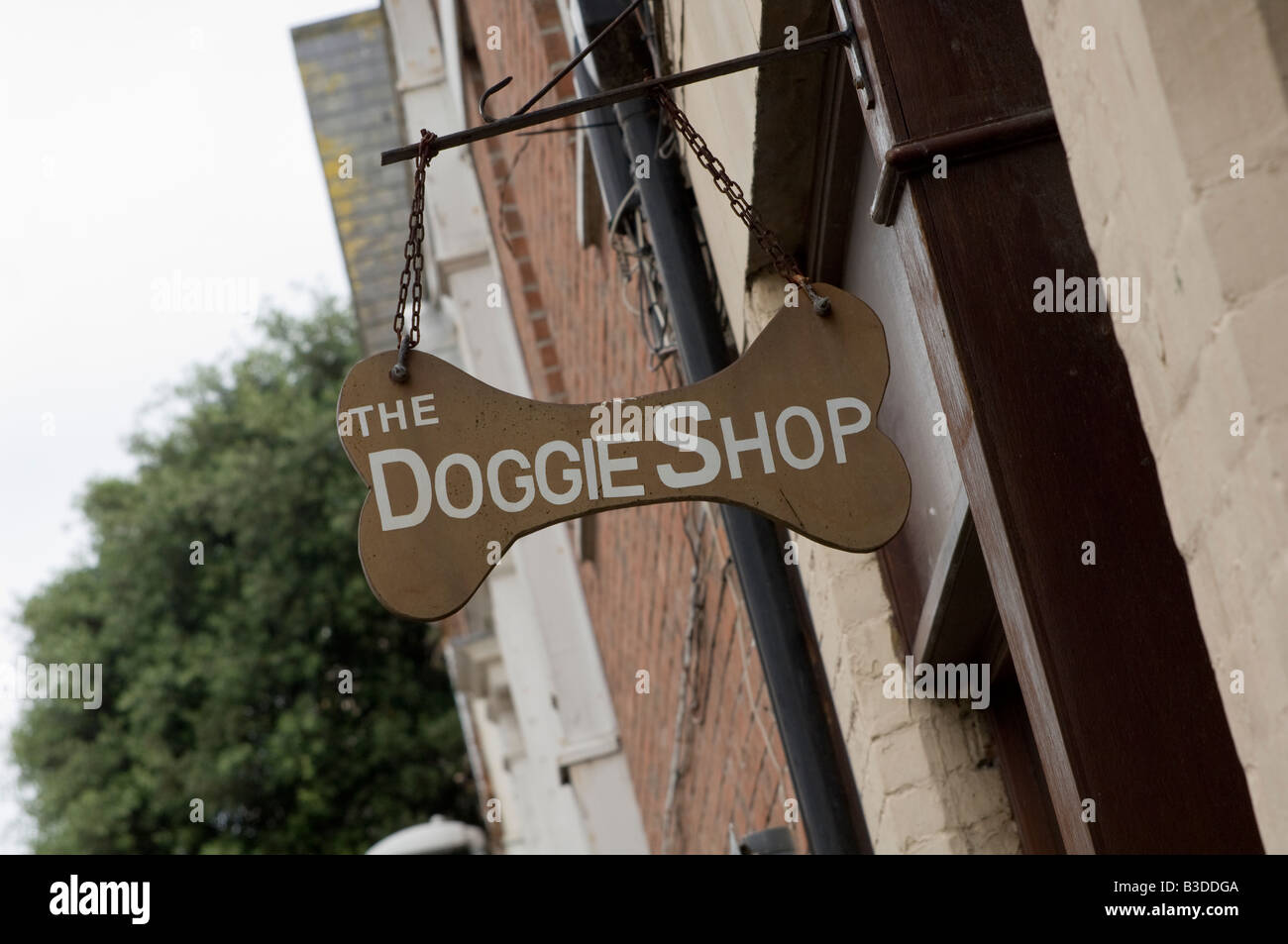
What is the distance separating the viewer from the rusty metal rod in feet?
7.02

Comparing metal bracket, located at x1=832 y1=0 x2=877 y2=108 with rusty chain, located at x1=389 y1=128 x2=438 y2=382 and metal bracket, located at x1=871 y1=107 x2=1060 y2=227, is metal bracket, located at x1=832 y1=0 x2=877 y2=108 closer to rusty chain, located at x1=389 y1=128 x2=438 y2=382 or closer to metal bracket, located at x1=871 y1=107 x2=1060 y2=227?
metal bracket, located at x1=871 y1=107 x2=1060 y2=227

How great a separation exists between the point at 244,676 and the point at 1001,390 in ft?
58.0

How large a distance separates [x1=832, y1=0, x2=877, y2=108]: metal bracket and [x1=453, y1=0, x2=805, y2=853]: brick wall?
1895 mm

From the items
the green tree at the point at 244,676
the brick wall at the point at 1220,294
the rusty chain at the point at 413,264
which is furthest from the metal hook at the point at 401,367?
the green tree at the point at 244,676

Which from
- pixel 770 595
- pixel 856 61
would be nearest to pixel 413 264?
pixel 856 61

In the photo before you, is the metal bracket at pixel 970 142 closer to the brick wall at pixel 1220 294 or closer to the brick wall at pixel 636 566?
the brick wall at pixel 1220 294

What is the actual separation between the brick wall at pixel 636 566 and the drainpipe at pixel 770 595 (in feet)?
1.58

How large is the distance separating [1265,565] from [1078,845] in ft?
2.57

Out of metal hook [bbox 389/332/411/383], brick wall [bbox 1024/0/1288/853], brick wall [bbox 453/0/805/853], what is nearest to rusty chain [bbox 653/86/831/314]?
metal hook [bbox 389/332/411/383]

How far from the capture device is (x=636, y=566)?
18.6ft

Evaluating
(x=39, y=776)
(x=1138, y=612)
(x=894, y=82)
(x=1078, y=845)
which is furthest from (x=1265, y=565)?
(x=39, y=776)

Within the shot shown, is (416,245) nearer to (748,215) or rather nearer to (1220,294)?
(748,215)

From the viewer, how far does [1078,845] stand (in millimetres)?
1901
